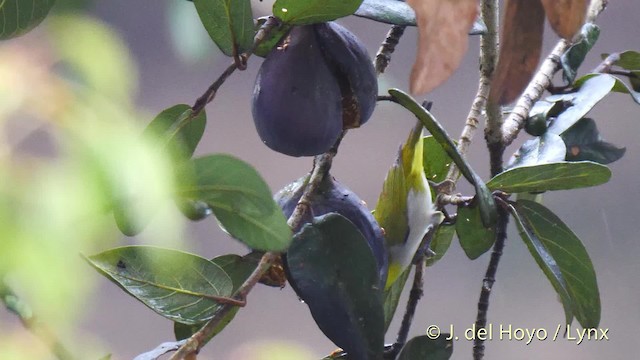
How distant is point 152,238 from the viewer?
0.43 meters

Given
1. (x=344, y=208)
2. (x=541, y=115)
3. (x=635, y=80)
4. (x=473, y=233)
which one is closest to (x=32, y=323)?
A: (x=344, y=208)

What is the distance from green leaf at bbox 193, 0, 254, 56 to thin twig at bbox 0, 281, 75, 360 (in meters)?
0.17

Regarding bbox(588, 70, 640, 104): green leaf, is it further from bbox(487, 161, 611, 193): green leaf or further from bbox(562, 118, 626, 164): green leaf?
bbox(487, 161, 611, 193): green leaf

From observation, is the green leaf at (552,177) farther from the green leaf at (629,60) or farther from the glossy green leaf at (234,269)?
the green leaf at (629,60)

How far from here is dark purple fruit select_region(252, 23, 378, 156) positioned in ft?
1.23

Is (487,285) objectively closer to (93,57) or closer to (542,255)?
(542,255)

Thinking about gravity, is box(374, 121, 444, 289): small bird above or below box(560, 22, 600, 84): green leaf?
below

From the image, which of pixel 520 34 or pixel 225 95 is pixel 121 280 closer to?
pixel 520 34

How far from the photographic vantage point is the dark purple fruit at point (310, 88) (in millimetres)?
376

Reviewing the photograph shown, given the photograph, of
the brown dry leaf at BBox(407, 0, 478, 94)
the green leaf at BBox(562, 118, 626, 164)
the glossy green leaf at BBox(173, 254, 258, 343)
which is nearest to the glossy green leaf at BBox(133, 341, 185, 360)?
the glossy green leaf at BBox(173, 254, 258, 343)

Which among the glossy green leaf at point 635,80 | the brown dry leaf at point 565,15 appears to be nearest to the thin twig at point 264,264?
the brown dry leaf at point 565,15

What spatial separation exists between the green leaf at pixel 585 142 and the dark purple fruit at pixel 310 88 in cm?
31

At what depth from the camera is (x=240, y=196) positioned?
349 mm

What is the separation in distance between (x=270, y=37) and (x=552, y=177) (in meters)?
0.19
